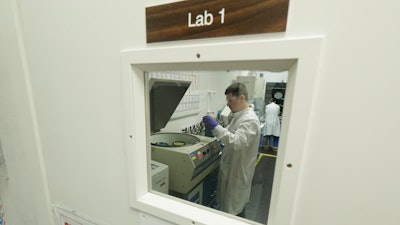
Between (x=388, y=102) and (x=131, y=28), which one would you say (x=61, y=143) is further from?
(x=388, y=102)

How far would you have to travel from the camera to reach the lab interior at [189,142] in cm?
125

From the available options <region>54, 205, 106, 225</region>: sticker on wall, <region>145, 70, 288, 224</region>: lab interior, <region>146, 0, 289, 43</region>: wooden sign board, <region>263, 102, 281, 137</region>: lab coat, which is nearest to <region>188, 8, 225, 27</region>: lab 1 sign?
<region>146, 0, 289, 43</region>: wooden sign board

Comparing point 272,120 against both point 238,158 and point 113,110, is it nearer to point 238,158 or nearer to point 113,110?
point 238,158

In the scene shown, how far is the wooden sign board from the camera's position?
1.28ft

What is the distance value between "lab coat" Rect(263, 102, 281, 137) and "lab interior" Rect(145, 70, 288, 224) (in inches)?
22.3

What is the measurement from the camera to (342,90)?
0.36m

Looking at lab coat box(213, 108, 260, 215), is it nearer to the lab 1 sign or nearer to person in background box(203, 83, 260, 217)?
person in background box(203, 83, 260, 217)

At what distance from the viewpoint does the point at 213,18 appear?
444 millimetres

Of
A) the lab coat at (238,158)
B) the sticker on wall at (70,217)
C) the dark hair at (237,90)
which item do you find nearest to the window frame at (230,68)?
the sticker on wall at (70,217)

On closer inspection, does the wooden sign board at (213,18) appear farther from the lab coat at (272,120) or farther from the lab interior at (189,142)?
the lab coat at (272,120)

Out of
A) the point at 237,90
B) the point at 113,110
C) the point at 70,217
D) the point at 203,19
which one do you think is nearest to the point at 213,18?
the point at 203,19

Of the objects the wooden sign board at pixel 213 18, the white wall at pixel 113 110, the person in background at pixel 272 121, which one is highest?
the wooden sign board at pixel 213 18

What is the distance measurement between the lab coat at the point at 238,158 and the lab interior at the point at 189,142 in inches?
5.5

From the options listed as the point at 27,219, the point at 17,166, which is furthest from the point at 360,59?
the point at 27,219
